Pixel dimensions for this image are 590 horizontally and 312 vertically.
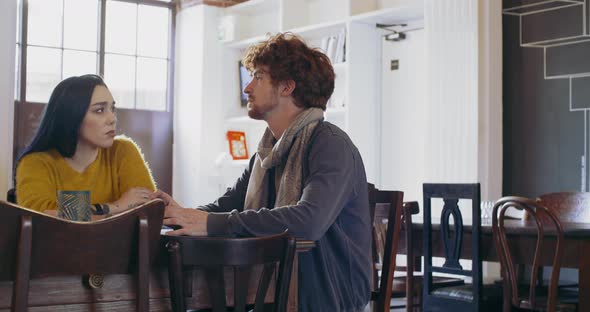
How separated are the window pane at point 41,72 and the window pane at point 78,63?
0.08 meters

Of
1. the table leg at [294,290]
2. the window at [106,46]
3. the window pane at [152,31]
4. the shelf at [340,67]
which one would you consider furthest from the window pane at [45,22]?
the table leg at [294,290]

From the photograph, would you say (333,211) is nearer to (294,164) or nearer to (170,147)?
(294,164)

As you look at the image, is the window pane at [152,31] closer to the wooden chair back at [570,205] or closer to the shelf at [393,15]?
the shelf at [393,15]

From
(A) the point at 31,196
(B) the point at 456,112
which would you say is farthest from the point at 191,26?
(A) the point at 31,196

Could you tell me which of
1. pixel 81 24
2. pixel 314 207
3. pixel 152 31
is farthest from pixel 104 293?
pixel 152 31

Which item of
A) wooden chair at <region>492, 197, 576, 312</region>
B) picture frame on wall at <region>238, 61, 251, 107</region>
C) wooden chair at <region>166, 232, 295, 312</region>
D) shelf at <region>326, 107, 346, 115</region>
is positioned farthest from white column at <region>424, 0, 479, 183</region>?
wooden chair at <region>166, 232, 295, 312</region>

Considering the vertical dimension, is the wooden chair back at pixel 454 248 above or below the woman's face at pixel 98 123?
below

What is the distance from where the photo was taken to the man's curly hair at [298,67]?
2.70 meters

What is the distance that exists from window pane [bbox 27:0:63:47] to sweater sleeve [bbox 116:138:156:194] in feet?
17.0

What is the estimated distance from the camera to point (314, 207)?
234cm

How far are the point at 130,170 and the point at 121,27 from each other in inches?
222

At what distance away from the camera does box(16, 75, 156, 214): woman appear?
9.39 ft

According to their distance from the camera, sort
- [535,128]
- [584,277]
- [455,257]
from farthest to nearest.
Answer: [535,128] < [455,257] < [584,277]

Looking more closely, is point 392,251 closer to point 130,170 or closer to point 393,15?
point 130,170
